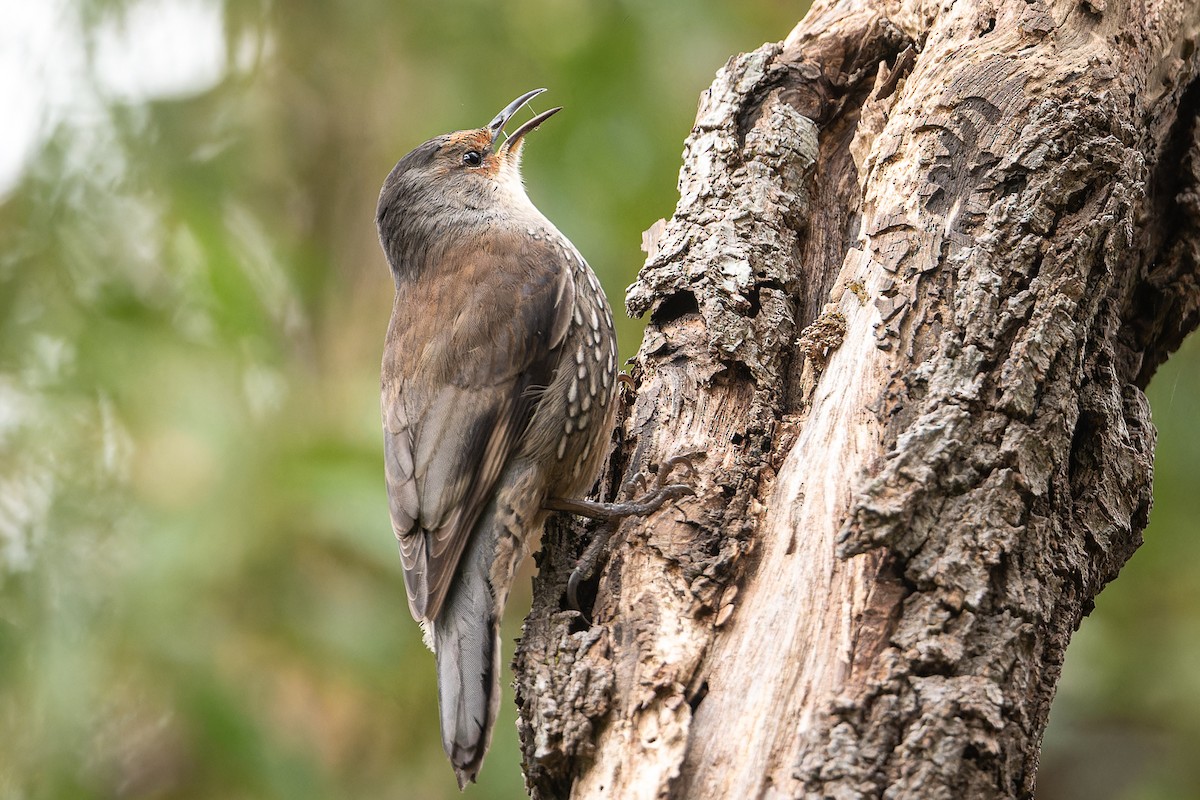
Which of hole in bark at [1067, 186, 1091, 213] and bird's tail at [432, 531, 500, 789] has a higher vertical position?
hole in bark at [1067, 186, 1091, 213]

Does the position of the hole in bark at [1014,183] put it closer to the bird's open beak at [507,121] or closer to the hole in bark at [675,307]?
the hole in bark at [675,307]

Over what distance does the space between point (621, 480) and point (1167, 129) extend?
168 cm

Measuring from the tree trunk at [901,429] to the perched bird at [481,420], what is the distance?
0.71ft

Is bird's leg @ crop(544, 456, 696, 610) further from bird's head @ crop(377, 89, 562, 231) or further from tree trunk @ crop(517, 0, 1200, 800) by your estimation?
bird's head @ crop(377, 89, 562, 231)

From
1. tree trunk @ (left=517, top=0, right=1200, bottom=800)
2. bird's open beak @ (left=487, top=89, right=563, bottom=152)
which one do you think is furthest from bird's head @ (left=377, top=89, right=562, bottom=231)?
tree trunk @ (left=517, top=0, right=1200, bottom=800)

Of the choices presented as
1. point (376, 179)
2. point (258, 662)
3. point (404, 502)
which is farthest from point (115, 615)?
point (376, 179)

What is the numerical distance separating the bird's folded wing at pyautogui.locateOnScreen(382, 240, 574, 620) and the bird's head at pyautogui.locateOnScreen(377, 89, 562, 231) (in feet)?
1.45

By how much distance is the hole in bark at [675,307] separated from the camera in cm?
299

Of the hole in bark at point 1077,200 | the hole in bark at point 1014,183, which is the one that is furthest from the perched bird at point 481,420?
the hole in bark at point 1077,200

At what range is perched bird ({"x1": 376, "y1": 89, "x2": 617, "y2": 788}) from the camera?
8.94 feet

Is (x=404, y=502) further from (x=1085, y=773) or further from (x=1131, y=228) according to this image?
(x=1085, y=773)

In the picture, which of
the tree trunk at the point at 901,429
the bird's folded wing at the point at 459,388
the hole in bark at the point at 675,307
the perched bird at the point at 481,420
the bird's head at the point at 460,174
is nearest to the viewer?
the tree trunk at the point at 901,429

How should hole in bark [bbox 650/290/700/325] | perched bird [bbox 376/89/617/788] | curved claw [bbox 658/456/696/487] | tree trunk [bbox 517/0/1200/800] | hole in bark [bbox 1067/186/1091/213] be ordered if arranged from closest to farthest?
tree trunk [bbox 517/0/1200/800] → hole in bark [bbox 1067/186/1091/213] → curved claw [bbox 658/456/696/487] → perched bird [bbox 376/89/617/788] → hole in bark [bbox 650/290/700/325]

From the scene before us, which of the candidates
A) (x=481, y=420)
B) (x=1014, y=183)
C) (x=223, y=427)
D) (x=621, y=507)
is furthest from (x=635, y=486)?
(x=223, y=427)
